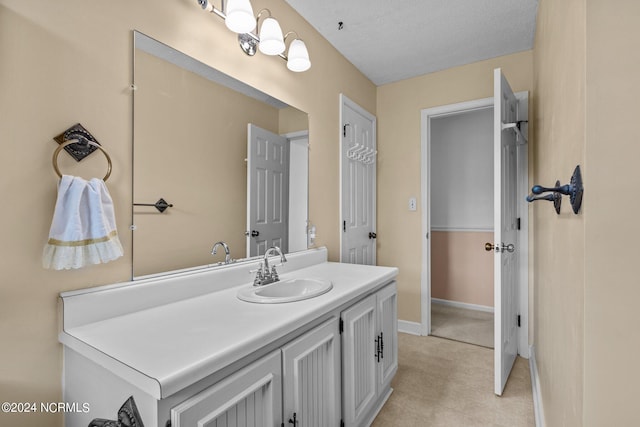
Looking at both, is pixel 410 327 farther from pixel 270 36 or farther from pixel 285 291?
pixel 270 36

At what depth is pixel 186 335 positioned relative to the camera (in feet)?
3.07

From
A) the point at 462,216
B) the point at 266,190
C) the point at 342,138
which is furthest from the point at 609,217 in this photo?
the point at 462,216

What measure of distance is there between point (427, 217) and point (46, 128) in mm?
2743

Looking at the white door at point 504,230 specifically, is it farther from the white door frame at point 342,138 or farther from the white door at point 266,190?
the white door at point 266,190

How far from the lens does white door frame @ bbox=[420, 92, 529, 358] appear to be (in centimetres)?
254

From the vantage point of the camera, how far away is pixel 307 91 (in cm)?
222

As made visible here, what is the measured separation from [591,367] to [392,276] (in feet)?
3.98

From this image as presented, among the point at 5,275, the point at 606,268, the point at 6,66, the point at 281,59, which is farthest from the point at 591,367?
the point at 281,59

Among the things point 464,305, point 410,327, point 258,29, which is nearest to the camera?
point 258,29

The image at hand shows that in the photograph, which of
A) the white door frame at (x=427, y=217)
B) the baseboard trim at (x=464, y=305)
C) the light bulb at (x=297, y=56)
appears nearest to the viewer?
the light bulb at (x=297, y=56)

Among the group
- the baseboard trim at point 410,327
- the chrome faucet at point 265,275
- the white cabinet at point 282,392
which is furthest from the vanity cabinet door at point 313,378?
the baseboard trim at point 410,327

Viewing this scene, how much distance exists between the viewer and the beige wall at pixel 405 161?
2863 millimetres

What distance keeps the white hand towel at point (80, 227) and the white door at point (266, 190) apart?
2.38ft

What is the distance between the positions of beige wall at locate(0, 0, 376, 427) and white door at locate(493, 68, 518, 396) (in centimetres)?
184
